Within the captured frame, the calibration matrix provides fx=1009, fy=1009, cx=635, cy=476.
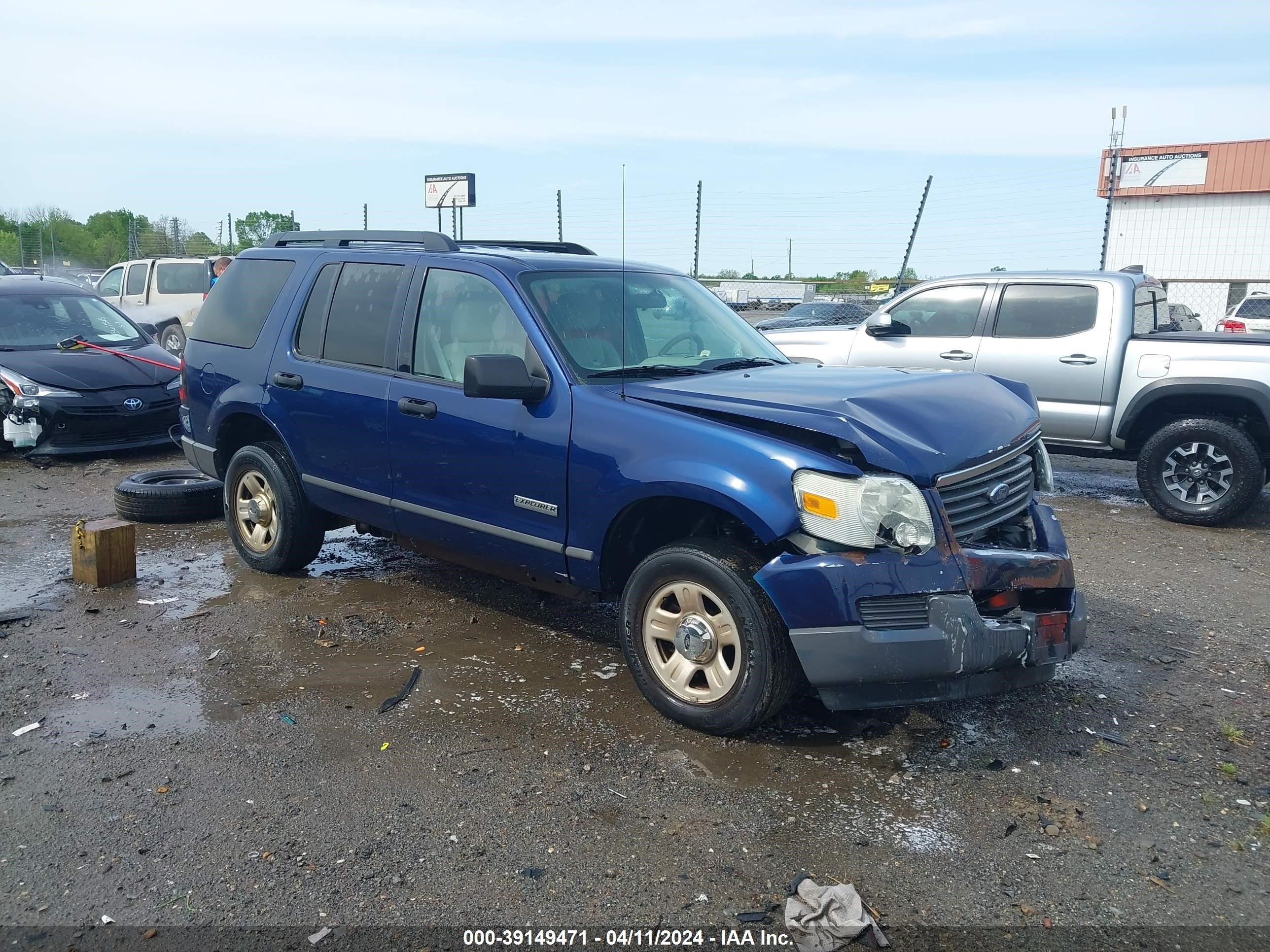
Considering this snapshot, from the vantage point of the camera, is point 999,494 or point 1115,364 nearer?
point 999,494

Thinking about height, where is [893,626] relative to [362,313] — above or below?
below

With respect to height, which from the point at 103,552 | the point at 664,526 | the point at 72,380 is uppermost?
the point at 72,380

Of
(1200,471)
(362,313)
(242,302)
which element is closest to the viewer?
(362,313)

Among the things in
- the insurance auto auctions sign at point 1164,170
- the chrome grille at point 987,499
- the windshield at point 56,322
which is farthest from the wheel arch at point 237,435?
the insurance auto auctions sign at point 1164,170

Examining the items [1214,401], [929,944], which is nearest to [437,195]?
[1214,401]

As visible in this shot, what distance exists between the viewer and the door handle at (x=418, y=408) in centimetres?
480

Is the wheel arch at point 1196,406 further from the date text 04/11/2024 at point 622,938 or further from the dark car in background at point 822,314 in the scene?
the dark car in background at point 822,314

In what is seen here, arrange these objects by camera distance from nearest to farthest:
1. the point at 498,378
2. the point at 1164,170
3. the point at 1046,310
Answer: the point at 498,378, the point at 1046,310, the point at 1164,170

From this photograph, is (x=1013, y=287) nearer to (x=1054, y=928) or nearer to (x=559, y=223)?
(x=1054, y=928)

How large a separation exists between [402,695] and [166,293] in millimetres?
15615

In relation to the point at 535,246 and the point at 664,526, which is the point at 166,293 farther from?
the point at 664,526

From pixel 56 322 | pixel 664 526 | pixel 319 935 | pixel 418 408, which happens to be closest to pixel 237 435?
pixel 418 408

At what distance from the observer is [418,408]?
4844 millimetres

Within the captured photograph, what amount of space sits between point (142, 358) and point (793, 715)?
818 centimetres
